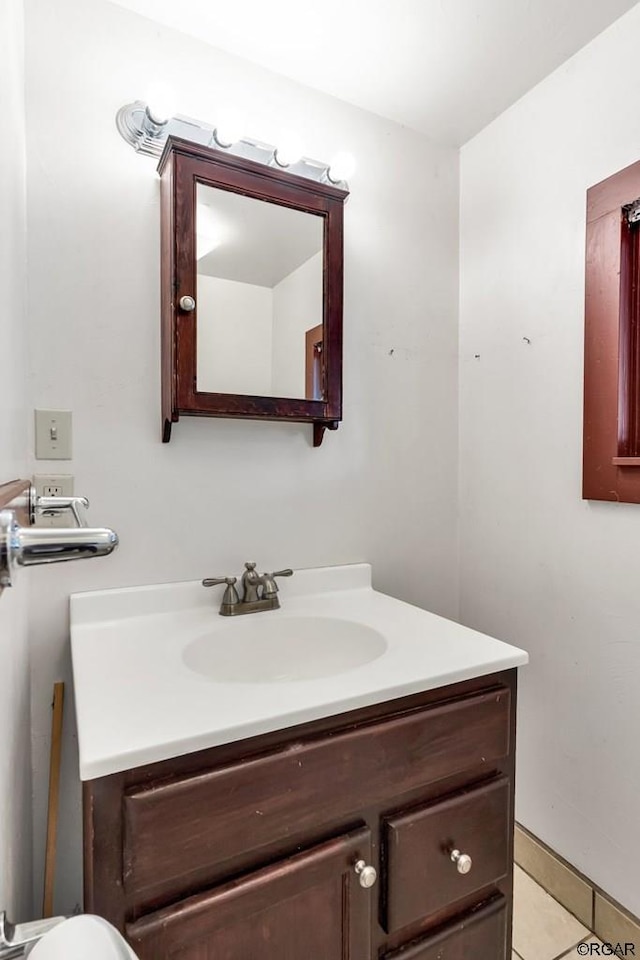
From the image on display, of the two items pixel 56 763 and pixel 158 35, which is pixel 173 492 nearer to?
pixel 56 763

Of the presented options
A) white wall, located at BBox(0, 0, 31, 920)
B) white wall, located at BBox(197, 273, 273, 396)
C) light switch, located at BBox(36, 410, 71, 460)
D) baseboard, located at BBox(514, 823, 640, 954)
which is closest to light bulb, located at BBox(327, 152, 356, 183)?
white wall, located at BBox(197, 273, 273, 396)

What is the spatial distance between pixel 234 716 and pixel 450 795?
44 cm

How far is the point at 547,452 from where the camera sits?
1347 millimetres

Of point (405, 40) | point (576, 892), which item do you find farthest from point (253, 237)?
point (576, 892)

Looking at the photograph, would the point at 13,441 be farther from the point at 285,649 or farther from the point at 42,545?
the point at 285,649

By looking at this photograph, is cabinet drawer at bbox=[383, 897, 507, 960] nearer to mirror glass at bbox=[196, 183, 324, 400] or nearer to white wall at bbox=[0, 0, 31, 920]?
white wall at bbox=[0, 0, 31, 920]

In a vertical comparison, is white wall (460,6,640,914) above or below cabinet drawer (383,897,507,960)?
above

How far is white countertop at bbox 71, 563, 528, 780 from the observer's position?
25.8 inches

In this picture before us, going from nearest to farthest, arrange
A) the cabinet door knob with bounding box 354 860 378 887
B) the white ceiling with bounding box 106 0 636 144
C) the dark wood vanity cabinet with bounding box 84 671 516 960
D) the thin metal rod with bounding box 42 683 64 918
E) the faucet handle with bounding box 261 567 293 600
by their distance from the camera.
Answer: the dark wood vanity cabinet with bounding box 84 671 516 960
the cabinet door knob with bounding box 354 860 378 887
the thin metal rod with bounding box 42 683 64 918
the white ceiling with bounding box 106 0 636 144
the faucet handle with bounding box 261 567 293 600

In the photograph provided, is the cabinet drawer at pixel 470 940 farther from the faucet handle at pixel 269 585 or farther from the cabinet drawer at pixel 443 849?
the faucet handle at pixel 269 585

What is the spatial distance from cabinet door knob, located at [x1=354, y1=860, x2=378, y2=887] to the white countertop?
0.78ft

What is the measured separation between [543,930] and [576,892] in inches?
4.8

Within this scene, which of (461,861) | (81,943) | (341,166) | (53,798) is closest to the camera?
(81,943)

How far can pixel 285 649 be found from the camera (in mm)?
1161
